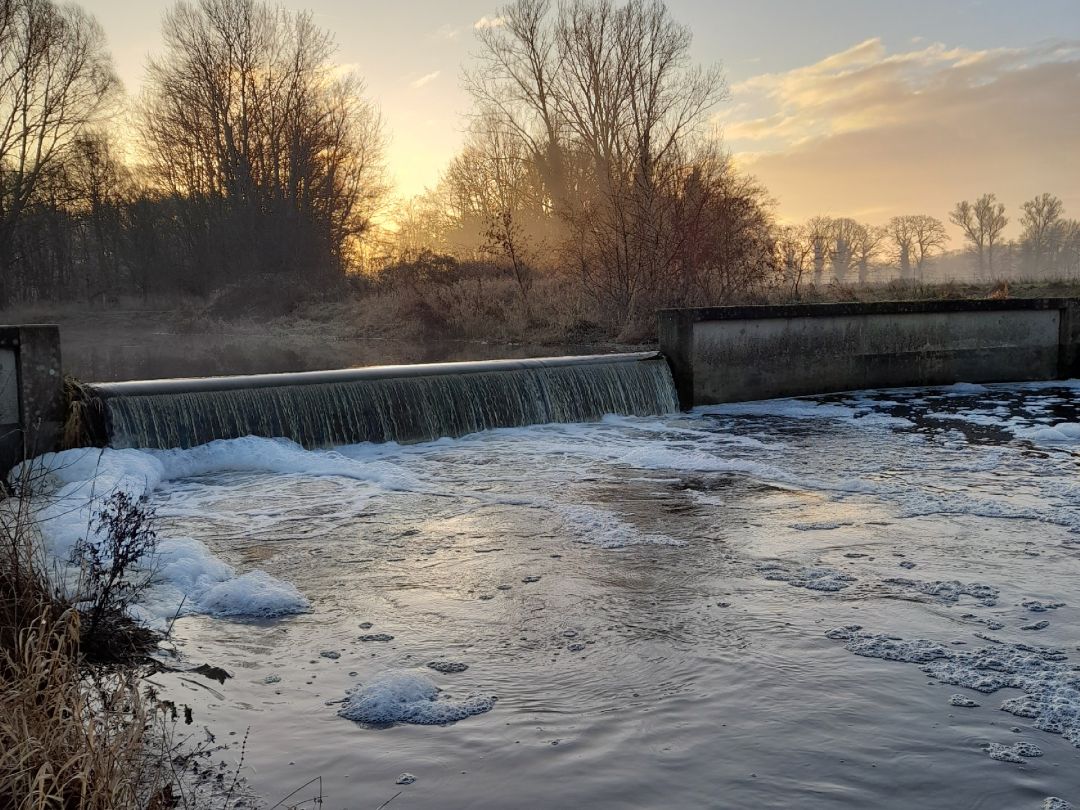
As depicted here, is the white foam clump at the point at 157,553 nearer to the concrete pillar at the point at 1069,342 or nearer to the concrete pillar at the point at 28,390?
the concrete pillar at the point at 28,390

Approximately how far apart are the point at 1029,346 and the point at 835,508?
11.2 metres

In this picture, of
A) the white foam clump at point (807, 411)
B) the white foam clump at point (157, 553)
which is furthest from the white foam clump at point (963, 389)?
the white foam clump at point (157, 553)

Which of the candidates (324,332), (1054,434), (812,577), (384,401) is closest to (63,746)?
(812,577)

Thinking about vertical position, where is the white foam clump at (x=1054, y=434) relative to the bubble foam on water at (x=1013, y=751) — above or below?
above

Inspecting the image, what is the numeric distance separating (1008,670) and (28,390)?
28.4ft

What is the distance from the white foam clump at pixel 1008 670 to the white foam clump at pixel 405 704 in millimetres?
1936

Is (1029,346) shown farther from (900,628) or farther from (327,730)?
(327,730)

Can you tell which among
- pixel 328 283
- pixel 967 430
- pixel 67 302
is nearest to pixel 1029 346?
pixel 967 430

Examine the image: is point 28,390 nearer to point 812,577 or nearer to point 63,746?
point 63,746

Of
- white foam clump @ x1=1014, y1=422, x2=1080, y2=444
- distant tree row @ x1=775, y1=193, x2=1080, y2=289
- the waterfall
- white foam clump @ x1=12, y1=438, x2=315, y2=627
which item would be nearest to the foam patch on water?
white foam clump @ x1=12, y1=438, x2=315, y2=627

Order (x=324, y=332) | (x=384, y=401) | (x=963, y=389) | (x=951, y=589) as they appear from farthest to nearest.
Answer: (x=324, y=332) < (x=963, y=389) < (x=384, y=401) < (x=951, y=589)

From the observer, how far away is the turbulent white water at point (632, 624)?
3359 millimetres

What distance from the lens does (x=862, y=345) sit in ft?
50.6

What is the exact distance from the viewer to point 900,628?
185 inches
